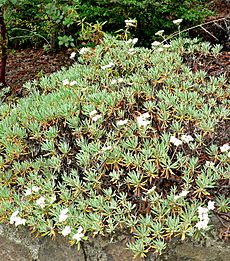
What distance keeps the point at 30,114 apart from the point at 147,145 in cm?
78

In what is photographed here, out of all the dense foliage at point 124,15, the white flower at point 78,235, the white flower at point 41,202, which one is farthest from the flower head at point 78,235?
the dense foliage at point 124,15

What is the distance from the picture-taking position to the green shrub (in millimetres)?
1884

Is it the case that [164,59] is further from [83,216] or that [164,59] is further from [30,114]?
[83,216]

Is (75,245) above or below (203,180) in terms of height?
below

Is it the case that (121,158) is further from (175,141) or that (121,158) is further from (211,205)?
(211,205)

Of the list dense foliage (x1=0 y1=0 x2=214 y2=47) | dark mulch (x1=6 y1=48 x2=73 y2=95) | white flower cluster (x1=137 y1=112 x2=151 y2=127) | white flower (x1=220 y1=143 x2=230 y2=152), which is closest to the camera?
white flower (x1=220 y1=143 x2=230 y2=152)

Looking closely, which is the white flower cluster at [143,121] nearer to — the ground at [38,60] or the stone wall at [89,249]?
the stone wall at [89,249]

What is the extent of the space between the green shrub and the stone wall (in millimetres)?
54

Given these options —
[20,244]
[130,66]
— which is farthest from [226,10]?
[20,244]

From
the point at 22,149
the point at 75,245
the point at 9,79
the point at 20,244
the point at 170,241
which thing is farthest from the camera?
the point at 9,79

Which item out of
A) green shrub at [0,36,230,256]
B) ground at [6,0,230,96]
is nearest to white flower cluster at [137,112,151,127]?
green shrub at [0,36,230,256]

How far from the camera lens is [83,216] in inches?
76.4

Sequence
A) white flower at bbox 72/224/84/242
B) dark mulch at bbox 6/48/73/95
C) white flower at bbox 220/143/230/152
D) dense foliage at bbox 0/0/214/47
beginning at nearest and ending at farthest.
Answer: white flower at bbox 72/224/84/242 < white flower at bbox 220/143/230/152 < dense foliage at bbox 0/0/214/47 < dark mulch at bbox 6/48/73/95

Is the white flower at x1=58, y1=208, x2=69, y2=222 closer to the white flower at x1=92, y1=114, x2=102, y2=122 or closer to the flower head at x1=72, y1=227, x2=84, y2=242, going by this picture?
the flower head at x1=72, y1=227, x2=84, y2=242
